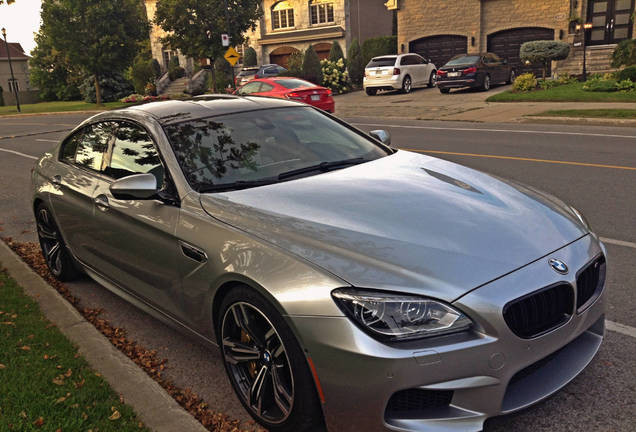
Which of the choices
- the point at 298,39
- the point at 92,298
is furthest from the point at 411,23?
the point at 92,298

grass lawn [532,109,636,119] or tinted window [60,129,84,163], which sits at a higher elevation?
tinted window [60,129,84,163]

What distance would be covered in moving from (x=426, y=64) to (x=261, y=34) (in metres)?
21.0

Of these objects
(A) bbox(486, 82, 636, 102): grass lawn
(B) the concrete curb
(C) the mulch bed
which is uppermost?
(A) bbox(486, 82, 636, 102): grass lawn

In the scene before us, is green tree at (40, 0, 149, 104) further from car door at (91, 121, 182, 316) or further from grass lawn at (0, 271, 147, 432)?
grass lawn at (0, 271, 147, 432)

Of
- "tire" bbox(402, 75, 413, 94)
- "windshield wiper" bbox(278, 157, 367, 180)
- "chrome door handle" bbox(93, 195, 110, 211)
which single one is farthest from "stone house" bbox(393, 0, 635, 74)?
"chrome door handle" bbox(93, 195, 110, 211)

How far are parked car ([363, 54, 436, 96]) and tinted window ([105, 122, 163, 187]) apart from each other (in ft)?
80.7

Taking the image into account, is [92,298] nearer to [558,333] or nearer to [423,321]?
[423,321]

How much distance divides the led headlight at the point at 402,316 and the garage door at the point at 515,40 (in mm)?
30897

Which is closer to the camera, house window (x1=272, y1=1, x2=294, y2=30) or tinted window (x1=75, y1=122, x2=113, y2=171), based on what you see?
tinted window (x1=75, y1=122, x2=113, y2=171)

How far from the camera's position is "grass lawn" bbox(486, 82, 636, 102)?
1839cm

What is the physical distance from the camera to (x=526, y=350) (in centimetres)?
259

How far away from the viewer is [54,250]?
552cm

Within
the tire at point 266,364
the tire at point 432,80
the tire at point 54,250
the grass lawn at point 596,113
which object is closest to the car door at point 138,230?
the tire at point 266,364

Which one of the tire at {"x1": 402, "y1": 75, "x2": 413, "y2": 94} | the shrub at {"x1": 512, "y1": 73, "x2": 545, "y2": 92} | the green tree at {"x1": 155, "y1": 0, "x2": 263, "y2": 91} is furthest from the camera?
the green tree at {"x1": 155, "y1": 0, "x2": 263, "y2": 91}
